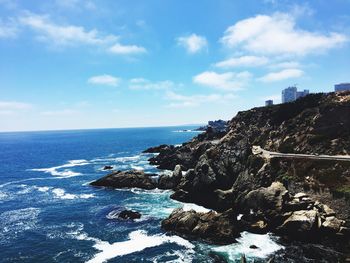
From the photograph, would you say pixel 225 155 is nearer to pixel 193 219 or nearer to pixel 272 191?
pixel 272 191

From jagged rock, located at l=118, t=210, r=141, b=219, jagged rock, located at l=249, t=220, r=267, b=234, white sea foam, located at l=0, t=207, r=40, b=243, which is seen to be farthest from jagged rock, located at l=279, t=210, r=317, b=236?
white sea foam, located at l=0, t=207, r=40, b=243

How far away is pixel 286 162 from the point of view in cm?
8181

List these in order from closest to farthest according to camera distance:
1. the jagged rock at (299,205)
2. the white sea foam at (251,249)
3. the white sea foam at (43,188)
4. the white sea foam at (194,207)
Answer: the white sea foam at (251,249) → the jagged rock at (299,205) → the white sea foam at (194,207) → the white sea foam at (43,188)

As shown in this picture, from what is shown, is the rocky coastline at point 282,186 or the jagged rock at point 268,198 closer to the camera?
the rocky coastline at point 282,186

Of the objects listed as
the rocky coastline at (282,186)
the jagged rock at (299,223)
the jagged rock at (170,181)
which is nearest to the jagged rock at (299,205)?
the rocky coastline at (282,186)

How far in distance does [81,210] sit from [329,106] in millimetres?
75950

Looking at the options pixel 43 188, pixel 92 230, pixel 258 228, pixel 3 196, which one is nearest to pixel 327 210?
pixel 258 228

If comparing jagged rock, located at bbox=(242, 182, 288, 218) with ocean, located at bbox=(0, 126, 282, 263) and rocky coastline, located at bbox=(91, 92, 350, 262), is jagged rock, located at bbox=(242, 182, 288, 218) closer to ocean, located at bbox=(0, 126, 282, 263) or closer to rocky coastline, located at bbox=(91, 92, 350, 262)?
rocky coastline, located at bbox=(91, 92, 350, 262)

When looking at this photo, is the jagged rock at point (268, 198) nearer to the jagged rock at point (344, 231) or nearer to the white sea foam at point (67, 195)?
the jagged rock at point (344, 231)

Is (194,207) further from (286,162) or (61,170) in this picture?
(61,170)

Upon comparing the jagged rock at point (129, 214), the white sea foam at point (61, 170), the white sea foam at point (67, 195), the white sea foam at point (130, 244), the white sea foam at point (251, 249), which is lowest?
the white sea foam at point (251, 249)

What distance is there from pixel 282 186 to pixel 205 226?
20773 mm

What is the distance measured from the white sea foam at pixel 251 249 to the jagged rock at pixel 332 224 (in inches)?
382

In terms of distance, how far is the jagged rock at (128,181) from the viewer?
96.8 meters
